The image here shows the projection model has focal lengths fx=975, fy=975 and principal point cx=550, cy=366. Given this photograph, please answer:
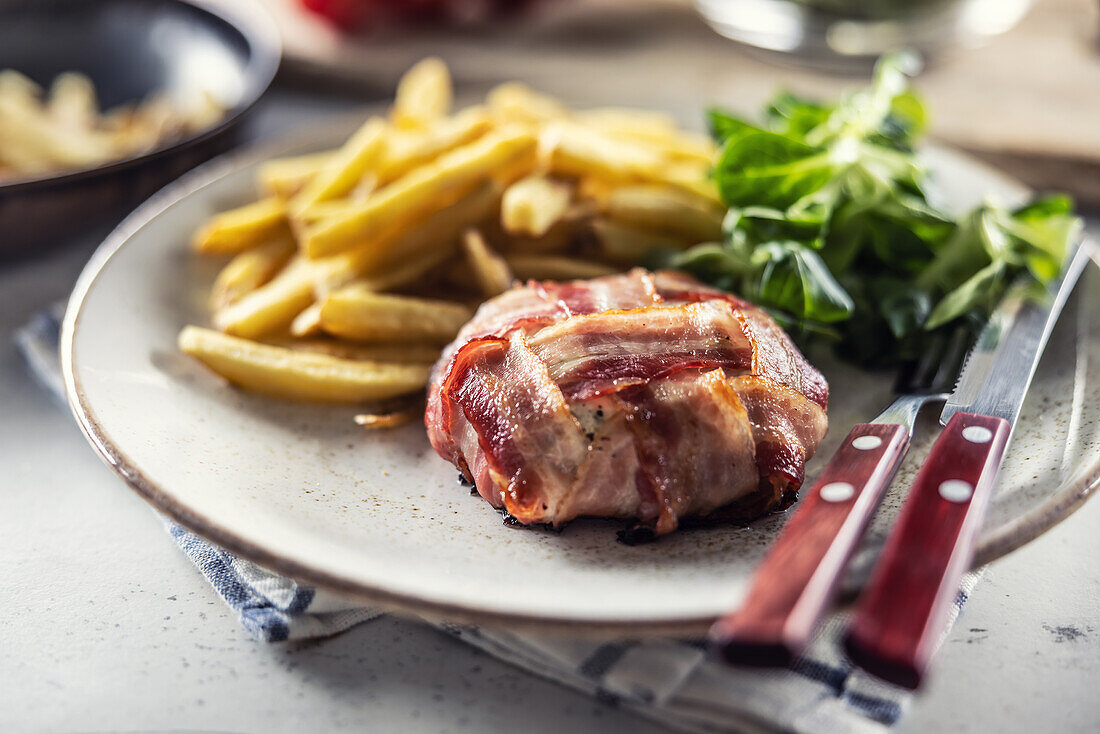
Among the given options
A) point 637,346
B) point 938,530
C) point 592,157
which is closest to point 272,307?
point 592,157

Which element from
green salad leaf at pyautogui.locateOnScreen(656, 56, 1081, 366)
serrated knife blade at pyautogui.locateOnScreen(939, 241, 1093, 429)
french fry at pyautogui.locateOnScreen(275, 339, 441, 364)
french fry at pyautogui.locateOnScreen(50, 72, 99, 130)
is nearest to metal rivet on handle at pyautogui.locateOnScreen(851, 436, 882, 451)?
serrated knife blade at pyautogui.locateOnScreen(939, 241, 1093, 429)

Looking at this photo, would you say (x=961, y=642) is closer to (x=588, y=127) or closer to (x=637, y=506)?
(x=637, y=506)

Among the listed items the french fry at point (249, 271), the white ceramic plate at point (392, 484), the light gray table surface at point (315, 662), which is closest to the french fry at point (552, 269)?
the white ceramic plate at point (392, 484)

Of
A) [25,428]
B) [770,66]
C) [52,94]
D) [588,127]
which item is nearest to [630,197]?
[588,127]

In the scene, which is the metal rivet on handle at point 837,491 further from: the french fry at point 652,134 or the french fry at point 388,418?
the french fry at point 652,134

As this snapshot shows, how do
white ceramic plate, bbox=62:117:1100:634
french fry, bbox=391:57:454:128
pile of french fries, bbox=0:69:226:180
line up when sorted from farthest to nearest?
pile of french fries, bbox=0:69:226:180 → french fry, bbox=391:57:454:128 → white ceramic plate, bbox=62:117:1100:634

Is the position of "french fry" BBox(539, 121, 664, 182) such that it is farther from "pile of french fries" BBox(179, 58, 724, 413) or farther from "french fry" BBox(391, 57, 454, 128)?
"french fry" BBox(391, 57, 454, 128)
